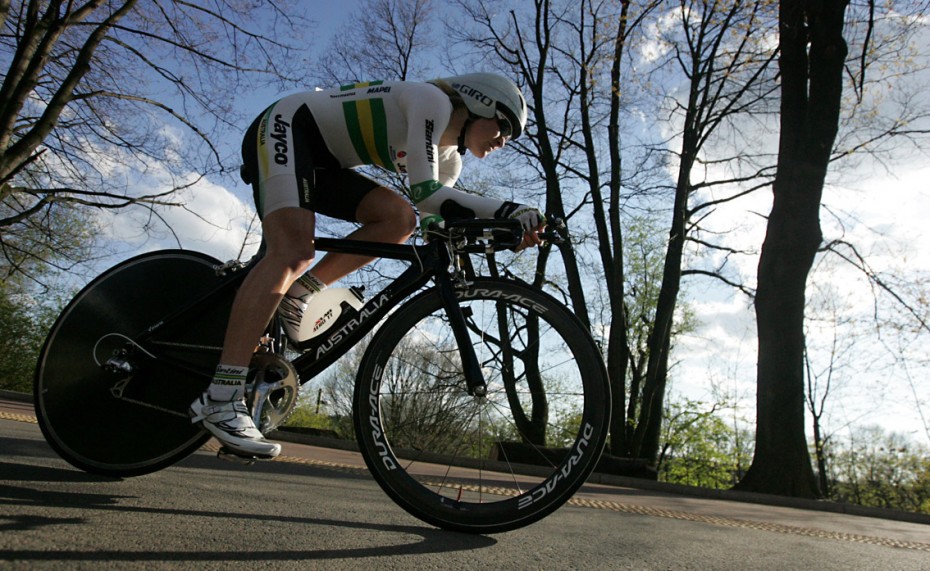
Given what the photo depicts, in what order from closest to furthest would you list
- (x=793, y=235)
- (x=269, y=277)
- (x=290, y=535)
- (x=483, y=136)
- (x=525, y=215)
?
1. (x=290, y=535)
2. (x=525, y=215)
3. (x=269, y=277)
4. (x=483, y=136)
5. (x=793, y=235)

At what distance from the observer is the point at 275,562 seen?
1.70m

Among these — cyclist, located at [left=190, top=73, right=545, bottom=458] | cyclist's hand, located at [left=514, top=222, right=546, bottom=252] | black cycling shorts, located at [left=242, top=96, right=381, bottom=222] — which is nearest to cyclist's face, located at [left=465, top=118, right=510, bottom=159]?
cyclist, located at [left=190, top=73, right=545, bottom=458]

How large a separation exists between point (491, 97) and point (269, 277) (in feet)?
3.90

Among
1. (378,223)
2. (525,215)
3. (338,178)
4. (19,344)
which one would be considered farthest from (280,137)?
(19,344)

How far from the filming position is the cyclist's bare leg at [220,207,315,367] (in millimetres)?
2604

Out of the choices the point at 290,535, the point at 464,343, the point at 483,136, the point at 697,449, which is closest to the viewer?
the point at 290,535

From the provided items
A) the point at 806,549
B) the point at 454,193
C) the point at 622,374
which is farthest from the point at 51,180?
the point at 806,549

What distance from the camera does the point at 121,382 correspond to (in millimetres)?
2834

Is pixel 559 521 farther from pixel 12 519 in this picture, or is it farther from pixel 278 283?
pixel 12 519

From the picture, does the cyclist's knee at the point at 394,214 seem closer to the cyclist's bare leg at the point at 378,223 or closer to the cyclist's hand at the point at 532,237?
the cyclist's bare leg at the point at 378,223

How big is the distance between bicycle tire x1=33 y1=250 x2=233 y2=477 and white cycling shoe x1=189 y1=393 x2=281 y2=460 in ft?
0.84

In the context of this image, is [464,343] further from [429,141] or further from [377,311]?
[429,141]

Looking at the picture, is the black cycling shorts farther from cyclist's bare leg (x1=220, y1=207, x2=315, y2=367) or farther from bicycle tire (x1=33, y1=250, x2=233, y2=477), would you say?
bicycle tire (x1=33, y1=250, x2=233, y2=477)

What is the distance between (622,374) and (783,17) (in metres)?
8.31
